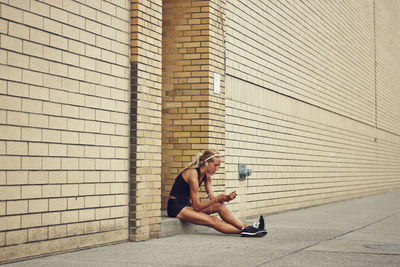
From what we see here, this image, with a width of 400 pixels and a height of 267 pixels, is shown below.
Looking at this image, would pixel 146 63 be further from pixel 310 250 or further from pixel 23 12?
pixel 310 250

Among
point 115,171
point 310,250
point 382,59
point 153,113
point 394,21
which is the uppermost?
point 394,21

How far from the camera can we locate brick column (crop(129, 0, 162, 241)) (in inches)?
299

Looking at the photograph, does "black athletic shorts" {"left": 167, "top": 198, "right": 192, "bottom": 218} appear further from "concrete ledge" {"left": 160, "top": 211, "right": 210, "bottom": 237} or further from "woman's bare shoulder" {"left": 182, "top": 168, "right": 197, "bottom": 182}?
"woman's bare shoulder" {"left": 182, "top": 168, "right": 197, "bottom": 182}

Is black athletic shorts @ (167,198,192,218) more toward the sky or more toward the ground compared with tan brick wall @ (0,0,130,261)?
more toward the ground

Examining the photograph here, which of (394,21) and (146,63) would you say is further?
(394,21)

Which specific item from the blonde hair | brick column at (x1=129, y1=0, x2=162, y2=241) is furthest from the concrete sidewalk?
the blonde hair

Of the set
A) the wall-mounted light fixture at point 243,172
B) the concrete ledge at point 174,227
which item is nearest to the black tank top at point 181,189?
the concrete ledge at point 174,227

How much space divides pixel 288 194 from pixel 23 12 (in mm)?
8549

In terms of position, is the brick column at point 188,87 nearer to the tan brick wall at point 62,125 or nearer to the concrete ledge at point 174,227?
the concrete ledge at point 174,227

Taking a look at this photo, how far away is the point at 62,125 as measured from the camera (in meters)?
6.41

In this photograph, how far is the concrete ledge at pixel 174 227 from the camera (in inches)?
327

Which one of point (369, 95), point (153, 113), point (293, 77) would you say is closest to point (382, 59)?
point (369, 95)

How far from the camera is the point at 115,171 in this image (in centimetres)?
732

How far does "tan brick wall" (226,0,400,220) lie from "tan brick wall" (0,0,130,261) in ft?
11.4
